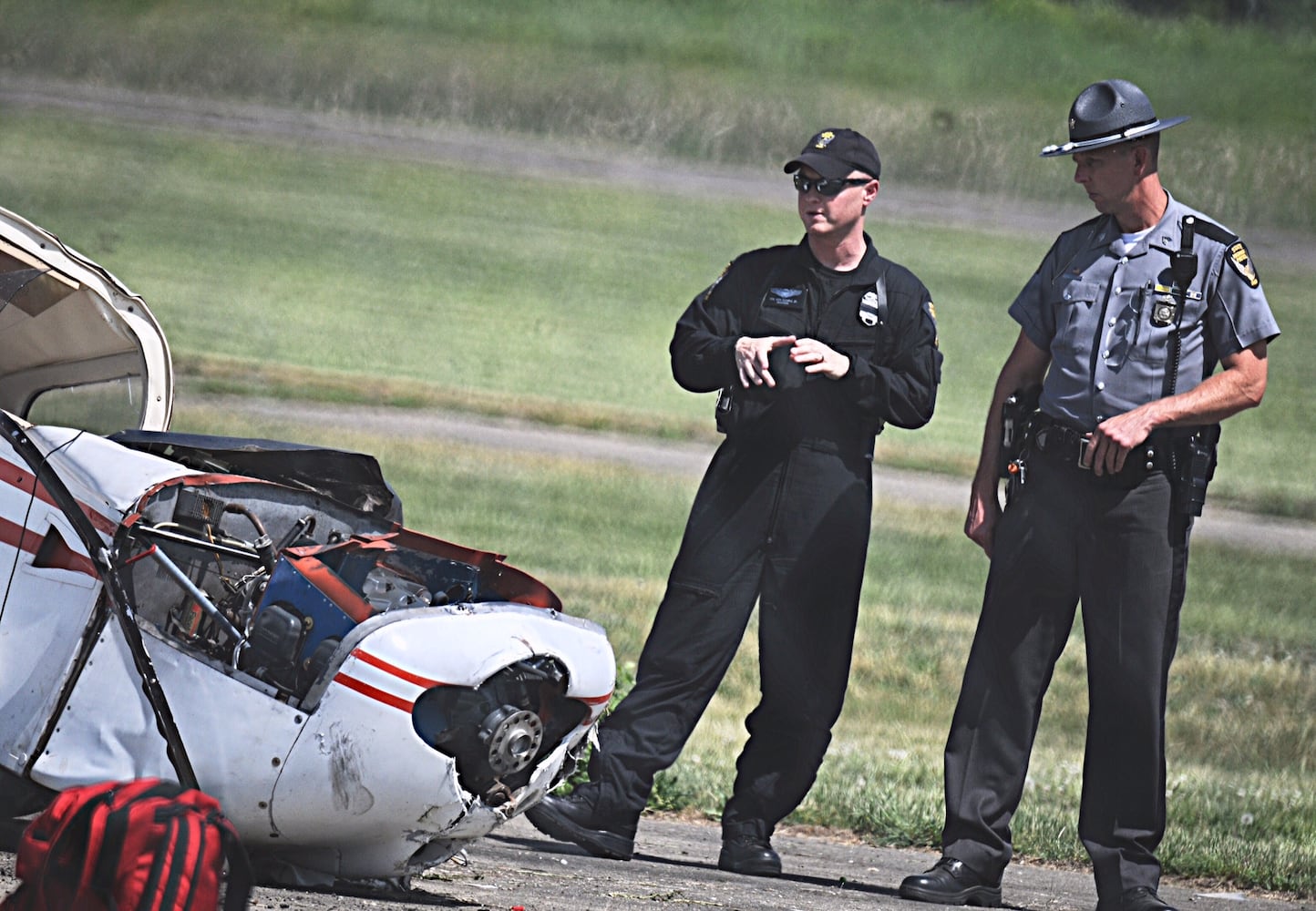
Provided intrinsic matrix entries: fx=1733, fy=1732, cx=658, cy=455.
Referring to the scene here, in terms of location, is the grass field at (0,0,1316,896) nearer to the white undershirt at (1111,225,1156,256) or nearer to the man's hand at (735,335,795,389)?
the man's hand at (735,335,795,389)

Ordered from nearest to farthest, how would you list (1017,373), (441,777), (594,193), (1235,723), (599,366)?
(441,777), (1017,373), (1235,723), (599,366), (594,193)

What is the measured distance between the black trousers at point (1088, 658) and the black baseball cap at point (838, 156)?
110cm

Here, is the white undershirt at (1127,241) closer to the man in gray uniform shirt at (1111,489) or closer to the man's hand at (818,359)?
the man in gray uniform shirt at (1111,489)

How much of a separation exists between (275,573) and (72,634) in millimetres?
539

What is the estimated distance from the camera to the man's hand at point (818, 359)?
531 cm

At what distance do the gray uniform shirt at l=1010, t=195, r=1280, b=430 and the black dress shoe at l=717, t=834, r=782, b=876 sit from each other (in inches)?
65.9

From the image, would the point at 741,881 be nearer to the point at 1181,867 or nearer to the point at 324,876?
the point at 324,876

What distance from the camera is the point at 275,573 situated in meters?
4.38

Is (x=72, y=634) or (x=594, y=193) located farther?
(x=594, y=193)

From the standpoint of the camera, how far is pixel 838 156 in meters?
5.50

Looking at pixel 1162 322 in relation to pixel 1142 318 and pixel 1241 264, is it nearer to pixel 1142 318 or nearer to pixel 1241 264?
pixel 1142 318

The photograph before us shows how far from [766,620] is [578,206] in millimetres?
11689

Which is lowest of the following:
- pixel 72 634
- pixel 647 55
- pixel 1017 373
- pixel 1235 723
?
pixel 1235 723

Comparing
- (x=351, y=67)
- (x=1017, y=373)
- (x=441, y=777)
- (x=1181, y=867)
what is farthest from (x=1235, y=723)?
(x=351, y=67)
